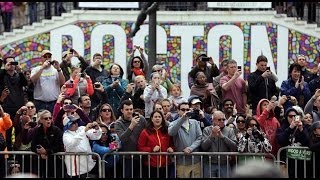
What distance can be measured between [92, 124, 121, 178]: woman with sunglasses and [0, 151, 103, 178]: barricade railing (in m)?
0.14

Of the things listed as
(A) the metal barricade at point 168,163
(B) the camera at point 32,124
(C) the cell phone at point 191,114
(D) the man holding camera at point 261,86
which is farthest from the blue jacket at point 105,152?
(D) the man holding camera at point 261,86

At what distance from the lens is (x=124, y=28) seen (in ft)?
99.8

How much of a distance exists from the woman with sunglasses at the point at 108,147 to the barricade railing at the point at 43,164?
0.46 feet

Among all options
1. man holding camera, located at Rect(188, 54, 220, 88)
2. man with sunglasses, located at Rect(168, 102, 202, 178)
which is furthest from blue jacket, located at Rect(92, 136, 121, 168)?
man holding camera, located at Rect(188, 54, 220, 88)

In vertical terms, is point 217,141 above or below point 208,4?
below

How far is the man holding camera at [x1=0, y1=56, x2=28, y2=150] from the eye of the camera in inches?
693

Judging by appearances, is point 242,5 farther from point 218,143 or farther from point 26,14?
point 218,143

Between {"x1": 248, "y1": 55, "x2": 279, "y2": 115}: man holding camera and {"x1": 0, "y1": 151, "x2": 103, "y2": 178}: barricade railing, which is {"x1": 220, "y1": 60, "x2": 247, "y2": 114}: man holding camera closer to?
{"x1": 248, "y1": 55, "x2": 279, "y2": 115}: man holding camera

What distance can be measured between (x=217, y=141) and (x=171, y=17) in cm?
1629

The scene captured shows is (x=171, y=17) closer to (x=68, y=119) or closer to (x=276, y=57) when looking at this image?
(x=276, y=57)

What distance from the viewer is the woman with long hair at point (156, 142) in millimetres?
14180

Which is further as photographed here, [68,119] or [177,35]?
[177,35]

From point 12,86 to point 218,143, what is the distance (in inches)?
181

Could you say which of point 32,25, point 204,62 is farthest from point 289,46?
point 204,62
